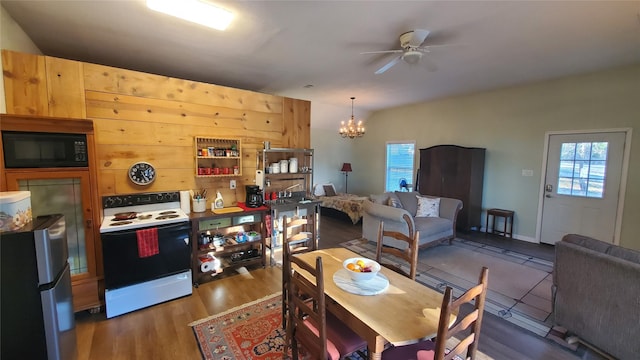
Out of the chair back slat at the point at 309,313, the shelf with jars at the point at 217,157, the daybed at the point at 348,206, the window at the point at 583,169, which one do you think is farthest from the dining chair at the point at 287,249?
the window at the point at 583,169

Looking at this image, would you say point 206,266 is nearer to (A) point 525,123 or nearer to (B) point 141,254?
(B) point 141,254

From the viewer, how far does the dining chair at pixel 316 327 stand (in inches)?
56.2

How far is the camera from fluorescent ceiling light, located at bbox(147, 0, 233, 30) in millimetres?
2170

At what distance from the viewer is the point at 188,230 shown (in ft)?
9.30

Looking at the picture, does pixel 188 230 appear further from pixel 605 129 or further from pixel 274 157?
pixel 605 129

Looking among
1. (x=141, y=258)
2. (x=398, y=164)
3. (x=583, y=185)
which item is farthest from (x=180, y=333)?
(x=398, y=164)

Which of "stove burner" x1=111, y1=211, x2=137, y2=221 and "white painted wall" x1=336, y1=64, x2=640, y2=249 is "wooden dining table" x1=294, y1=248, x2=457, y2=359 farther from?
"white painted wall" x1=336, y1=64, x2=640, y2=249

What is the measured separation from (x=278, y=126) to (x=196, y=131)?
1147 millimetres

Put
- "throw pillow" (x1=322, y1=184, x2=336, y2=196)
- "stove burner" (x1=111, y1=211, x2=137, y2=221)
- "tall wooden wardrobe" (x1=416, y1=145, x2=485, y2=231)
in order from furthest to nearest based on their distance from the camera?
"throw pillow" (x1=322, y1=184, x2=336, y2=196), "tall wooden wardrobe" (x1=416, y1=145, x2=485, y2=231), "stove burner" (x1=111, y1=211, x2=137, y2=221)

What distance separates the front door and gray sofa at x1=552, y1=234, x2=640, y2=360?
2.72 meters

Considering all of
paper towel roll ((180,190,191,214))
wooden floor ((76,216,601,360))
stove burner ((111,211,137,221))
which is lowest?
wooden floor ((76,216,601,360))

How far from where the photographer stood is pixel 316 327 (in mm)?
1571

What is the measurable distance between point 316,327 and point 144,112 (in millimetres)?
2926

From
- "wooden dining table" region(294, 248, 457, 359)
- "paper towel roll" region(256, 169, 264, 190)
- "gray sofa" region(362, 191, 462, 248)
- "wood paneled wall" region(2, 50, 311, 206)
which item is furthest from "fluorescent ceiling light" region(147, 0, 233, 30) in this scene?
"gray sofa" region(362, 191, 462, 248)
